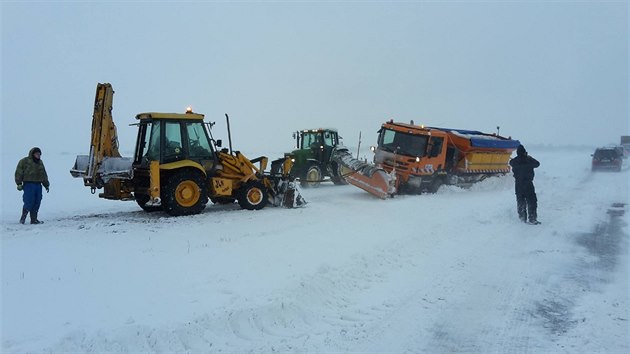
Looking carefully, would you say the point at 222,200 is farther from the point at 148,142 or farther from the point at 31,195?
the point at 31,195

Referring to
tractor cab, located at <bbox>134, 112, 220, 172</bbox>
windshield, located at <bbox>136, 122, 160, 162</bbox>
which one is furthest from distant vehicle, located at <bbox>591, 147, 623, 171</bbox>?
windshield, located at <bbox>136, 122, 160, 162</bbox>

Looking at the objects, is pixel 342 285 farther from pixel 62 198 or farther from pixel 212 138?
pixel 62 198

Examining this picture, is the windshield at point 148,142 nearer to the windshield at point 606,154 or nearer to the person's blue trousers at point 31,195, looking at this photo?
the person's blue trousers at point 31,195

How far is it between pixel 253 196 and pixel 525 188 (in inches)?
255

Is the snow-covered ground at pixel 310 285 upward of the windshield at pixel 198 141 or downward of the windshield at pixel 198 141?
downward

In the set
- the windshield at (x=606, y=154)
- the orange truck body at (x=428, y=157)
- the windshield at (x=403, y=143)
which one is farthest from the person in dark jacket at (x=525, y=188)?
the windshield at (x=606, y=154)

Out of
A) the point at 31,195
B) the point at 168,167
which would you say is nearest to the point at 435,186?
the point at 168,167

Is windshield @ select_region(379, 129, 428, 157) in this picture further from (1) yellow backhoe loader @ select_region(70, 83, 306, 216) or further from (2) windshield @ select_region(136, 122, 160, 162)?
(2) windshield @ select_region(136, 122, 160, 162)

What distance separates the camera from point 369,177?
47.3ft

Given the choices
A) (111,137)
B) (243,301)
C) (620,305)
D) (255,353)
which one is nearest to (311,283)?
(243,301)

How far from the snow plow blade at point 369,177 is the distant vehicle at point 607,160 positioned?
1942cm

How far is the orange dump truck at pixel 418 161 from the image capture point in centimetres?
1466

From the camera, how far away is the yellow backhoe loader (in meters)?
9.81

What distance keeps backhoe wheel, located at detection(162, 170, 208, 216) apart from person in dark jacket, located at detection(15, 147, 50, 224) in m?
2.33
